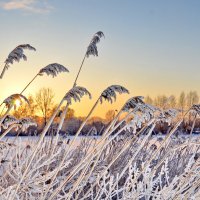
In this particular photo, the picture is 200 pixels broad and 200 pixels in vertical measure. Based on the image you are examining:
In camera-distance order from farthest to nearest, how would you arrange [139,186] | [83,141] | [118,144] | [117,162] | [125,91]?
[83,141], [118,144], [117,162], [139,186], [125,91]

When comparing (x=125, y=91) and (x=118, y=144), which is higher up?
(x=125, y=91)

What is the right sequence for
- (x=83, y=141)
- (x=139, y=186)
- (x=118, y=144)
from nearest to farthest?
(x=139, y=186) → (x=118, y=144) → (x=83, y=141)

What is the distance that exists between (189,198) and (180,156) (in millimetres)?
1290

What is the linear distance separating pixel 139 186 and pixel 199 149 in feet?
5.82

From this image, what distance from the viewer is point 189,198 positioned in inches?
152

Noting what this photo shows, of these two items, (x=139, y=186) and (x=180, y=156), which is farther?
(x=180, y=156)

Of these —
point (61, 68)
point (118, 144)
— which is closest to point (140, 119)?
point (61, 68)

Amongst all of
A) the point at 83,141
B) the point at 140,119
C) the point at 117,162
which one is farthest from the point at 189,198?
the point at 83,141

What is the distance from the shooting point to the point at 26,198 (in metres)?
3.40

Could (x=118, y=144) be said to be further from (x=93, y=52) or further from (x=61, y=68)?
(x=61, y=68)

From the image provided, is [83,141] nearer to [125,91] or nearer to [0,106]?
[0,106]

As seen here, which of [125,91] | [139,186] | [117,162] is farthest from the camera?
[117,162]

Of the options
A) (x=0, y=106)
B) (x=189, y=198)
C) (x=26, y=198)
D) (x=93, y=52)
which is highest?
(x=93, y=52)

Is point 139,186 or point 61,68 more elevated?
point 61,68
